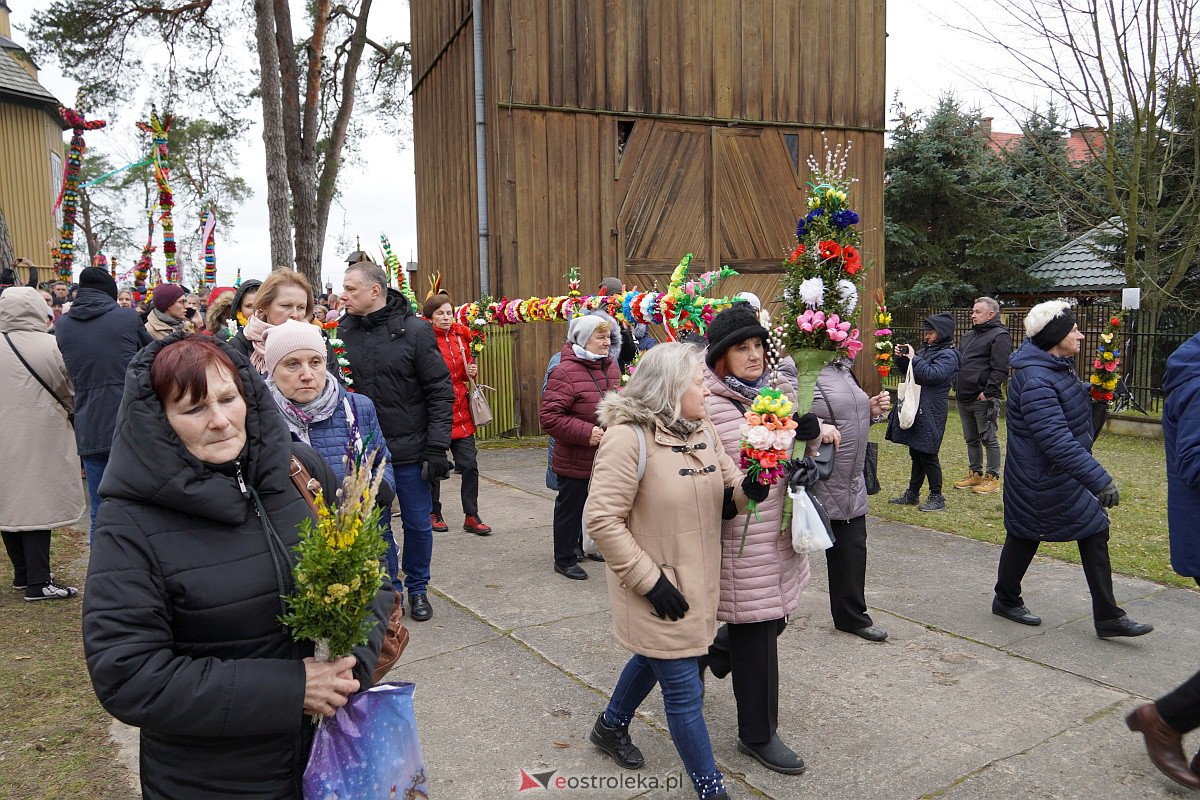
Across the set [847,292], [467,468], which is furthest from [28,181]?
[847,292]

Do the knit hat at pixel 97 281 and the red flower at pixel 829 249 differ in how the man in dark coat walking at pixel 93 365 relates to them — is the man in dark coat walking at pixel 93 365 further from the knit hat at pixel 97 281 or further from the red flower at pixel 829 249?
the red flower at pixel 829 249

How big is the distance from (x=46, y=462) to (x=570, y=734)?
405 cm

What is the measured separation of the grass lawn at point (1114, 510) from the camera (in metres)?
6.44

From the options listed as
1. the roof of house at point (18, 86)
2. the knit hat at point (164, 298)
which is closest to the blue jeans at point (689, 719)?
the knit hat at point (164, 298)

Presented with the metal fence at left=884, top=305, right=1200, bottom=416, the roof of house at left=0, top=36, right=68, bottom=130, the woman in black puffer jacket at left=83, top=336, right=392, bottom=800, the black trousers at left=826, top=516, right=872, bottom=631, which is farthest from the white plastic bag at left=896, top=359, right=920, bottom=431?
the roof of house at left=0, top=36, right=68, bottom=130

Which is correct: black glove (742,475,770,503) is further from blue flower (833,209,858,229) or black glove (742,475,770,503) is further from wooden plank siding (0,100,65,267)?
wooden plank siding (0,100,65,267)

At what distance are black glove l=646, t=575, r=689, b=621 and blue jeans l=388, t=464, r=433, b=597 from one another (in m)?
2.40

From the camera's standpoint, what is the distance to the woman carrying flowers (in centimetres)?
339

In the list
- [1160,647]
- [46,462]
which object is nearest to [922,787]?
[1160,647]

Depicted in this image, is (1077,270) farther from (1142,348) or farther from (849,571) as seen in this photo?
(849,571)

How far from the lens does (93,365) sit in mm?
5762

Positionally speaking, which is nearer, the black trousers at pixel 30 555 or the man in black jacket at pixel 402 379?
the man in black jacket at pixel 402 379

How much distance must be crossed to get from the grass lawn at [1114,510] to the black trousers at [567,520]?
3.37 m

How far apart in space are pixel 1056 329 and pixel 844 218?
56.4 inches
